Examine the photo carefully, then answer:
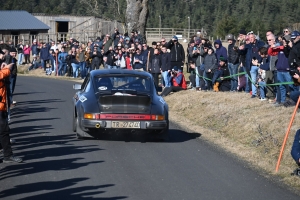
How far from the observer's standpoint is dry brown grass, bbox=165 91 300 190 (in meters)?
12.8

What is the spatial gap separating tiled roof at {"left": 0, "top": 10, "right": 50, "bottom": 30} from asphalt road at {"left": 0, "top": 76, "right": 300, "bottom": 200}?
6057 centimetres

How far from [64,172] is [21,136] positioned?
4.39 metres

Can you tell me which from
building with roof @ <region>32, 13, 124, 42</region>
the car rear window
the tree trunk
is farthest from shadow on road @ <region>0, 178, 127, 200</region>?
building with roof @ <region>32, 13, 124, 42</region>

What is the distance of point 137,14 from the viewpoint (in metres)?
39.0

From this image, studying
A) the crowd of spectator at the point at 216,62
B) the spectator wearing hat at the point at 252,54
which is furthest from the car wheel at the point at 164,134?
the spectator wearing hat at the point at 252,54

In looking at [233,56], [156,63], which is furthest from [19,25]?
[233,56]

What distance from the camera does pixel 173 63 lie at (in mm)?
25609

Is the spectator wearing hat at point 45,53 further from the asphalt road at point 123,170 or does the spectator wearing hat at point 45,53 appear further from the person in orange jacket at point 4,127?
the person in orange jacket at point 4,127

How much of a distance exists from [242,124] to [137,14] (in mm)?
23326

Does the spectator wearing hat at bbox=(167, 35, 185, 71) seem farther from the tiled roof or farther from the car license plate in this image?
the tiled roof

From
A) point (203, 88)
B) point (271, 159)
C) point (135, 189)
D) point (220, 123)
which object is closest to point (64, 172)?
point (135, 189)

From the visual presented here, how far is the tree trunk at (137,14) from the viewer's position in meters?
38.9

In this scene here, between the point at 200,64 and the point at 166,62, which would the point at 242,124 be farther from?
the point at 166,62

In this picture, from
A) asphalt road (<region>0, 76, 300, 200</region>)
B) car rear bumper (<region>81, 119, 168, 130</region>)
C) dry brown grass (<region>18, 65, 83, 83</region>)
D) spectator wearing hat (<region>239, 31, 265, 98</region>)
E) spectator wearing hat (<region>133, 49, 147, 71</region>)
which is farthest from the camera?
dry brown grass (<region>18, 65, 83, 83</region>)
